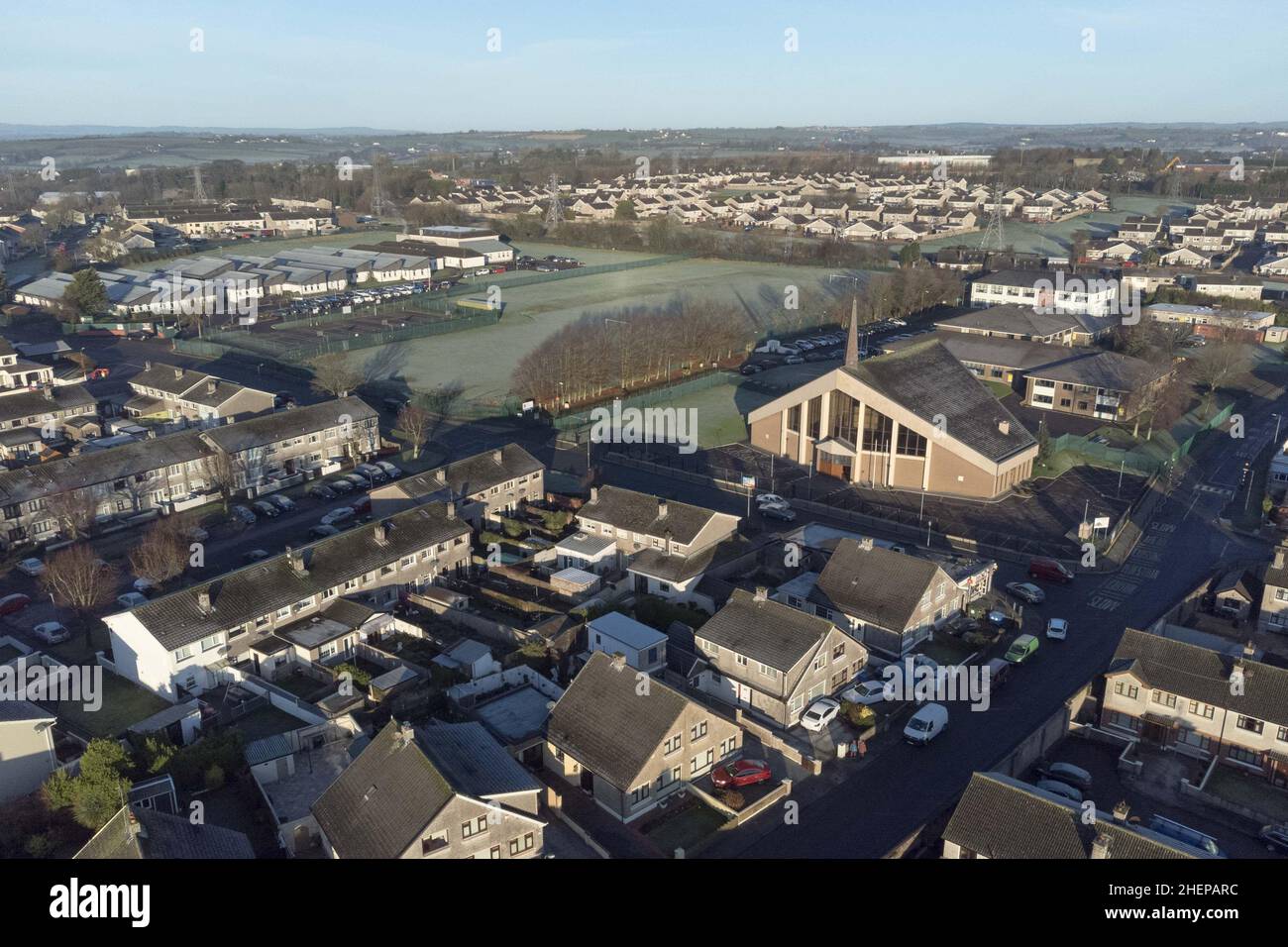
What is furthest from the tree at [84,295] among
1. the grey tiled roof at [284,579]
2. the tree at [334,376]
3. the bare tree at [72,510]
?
the grey tiled roof at [284,579]

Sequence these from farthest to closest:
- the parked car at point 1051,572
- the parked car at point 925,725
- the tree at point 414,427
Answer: the tree at point 414,427 < the parked car at point 1051,572 < the parked car at point 925,725

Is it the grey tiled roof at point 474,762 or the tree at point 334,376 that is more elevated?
the tree at point 334,376

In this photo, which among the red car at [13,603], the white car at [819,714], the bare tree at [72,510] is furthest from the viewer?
the bare tree at [72,510]

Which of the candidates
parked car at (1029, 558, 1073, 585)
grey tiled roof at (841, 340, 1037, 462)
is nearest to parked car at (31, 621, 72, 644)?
grey tiled roof at (841, 340, 1037, 462)

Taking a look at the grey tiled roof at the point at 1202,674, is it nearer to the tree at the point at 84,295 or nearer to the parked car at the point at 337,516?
the parked car at the point at 337,516

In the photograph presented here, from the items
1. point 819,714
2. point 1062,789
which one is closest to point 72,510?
point 819,714

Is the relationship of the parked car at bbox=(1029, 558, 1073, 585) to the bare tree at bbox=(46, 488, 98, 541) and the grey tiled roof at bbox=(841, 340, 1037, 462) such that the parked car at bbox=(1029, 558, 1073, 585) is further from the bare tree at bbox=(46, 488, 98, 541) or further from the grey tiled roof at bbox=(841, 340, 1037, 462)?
the bare tree at bbox=(46, 488, 98, 541)
